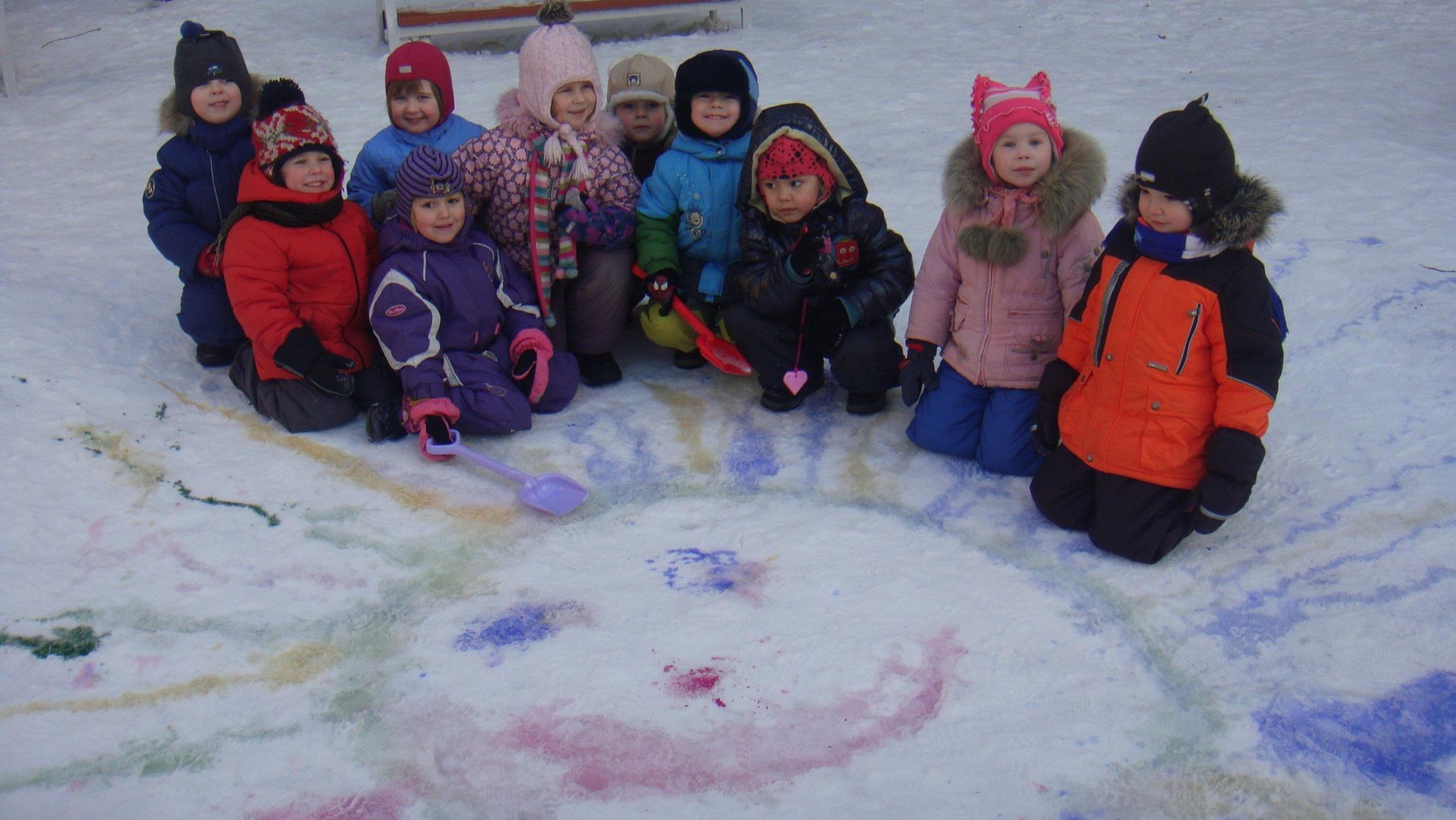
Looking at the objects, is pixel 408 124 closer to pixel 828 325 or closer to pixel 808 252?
pixel 808 252

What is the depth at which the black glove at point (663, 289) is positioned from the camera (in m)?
3.62

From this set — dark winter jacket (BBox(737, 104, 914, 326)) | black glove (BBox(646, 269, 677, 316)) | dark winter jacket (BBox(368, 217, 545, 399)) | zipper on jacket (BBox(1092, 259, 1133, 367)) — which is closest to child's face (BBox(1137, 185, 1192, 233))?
zipper on jacket (BBox(1092, 259, 1133, 367))

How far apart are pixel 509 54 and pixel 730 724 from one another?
558 centimetres

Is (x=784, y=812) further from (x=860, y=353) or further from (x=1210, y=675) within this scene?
(x=860, y=353)

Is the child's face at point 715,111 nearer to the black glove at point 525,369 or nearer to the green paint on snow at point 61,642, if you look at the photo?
the black glove at point 525,369

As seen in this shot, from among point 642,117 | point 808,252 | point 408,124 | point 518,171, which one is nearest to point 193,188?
point 408,124

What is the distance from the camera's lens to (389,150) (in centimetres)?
369

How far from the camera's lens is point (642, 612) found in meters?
2.64

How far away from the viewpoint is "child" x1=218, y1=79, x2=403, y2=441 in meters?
3.20

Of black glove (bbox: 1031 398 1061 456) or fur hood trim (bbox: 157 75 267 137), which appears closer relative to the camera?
black glove (bbox: 1031 398 1061 456)

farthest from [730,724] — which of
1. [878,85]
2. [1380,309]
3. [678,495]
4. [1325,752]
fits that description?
[878,85]

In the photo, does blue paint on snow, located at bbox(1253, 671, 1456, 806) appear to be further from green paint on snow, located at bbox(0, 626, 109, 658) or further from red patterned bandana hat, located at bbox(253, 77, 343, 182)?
red patterned bandana hat, located at bbox(253, 77, 343, 182)

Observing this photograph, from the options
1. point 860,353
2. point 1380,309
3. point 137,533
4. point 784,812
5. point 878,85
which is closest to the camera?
point 784,812

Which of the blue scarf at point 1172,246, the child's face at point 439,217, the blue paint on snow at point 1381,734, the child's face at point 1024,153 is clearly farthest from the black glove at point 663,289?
the blue paint on snow at point 1381,734
